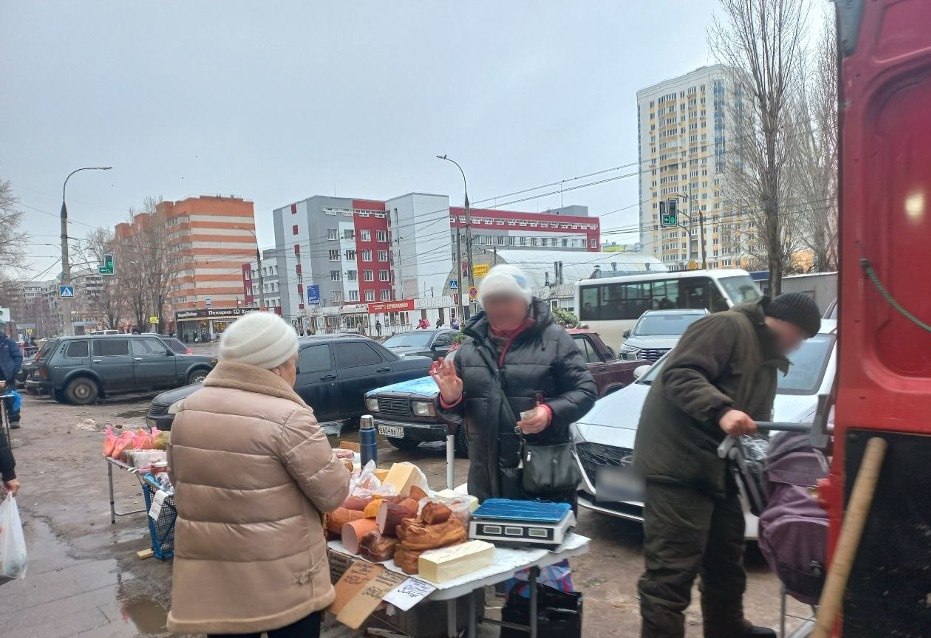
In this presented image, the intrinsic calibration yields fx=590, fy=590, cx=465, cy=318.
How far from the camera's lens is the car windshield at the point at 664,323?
13312 mm

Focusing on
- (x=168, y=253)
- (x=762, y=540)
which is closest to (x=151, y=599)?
(x=762, y=540)

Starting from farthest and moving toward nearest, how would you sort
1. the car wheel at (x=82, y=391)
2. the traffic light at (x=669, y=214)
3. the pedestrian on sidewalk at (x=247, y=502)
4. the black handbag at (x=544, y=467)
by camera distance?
the traffic light at (x=669, y=214)
the car wheel at (x=82, y=391)
the black handbag at (x=544, y=467)
the pedestrian on sidewalk at (x=247, y=502)

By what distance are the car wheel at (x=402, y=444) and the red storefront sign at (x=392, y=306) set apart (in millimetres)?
46685

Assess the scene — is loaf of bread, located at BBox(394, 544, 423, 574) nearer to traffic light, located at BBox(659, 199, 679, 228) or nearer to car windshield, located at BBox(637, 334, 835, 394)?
car windshield, located at BBox(637, 334, 835, 394)

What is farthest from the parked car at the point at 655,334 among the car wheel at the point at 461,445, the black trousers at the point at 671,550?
the black trousers at the point at 671,550

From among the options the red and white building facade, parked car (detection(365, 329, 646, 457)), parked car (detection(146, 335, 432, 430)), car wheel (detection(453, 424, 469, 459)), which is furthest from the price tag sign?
the red and white building facade

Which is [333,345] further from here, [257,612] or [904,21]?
[904,21]

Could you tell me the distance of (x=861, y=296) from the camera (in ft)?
5.22

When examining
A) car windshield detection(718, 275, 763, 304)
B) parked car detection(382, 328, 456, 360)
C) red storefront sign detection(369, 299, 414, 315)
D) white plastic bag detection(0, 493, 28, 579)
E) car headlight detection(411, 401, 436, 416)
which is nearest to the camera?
white plastic bag detection(0, 493, 28, 579)

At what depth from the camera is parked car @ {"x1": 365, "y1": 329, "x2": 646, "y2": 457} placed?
7.29m

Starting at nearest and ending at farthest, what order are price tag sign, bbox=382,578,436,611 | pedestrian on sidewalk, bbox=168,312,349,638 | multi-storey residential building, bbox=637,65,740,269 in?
1. pedestrian on sidewalk, bbox=168,312,349,638
2. price tag sign, bbox=382,578,436,611
3. multi-storey residential building, bbox=637,65,740,269

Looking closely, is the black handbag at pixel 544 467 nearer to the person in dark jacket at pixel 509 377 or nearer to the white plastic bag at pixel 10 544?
the person in dark jacket at pixel 509 377

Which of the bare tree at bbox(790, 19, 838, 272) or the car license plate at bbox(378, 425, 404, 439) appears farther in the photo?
the bare tree at bbox(790, 19, 838, 272)

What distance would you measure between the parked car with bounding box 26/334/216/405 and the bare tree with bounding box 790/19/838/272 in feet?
64.1
